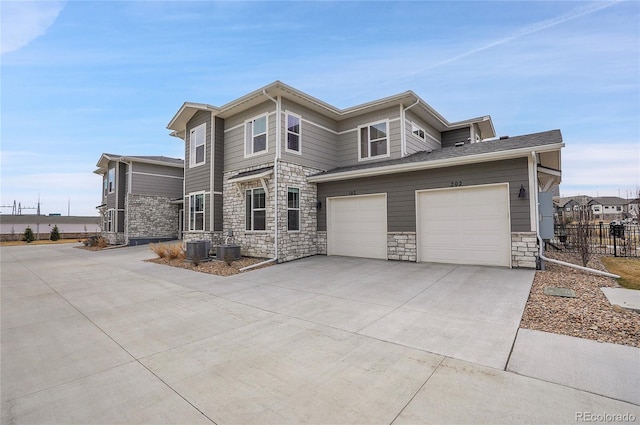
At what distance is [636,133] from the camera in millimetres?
12195

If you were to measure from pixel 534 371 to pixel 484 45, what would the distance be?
41.9 feet

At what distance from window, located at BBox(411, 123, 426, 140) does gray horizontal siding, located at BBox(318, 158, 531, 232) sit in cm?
357

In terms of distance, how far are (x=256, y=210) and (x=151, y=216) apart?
13.2 meters

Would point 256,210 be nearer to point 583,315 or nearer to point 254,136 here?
point 254,136

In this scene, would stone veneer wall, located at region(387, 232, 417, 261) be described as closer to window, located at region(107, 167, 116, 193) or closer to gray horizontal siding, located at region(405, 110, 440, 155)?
gray horizontal siding, located at region(405, 110, 440, 155)

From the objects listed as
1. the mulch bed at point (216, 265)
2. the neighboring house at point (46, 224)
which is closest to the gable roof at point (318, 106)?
the mulch bed at point (216, 265)

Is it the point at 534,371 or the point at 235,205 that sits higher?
the point at 235,205

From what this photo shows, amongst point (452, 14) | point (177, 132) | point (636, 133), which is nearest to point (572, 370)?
point (452, 14)

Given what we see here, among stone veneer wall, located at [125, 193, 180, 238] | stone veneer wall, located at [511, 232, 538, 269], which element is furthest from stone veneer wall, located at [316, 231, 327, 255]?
stone veneer wall, located at [125, 193, 180, 238]

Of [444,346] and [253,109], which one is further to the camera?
[253,109]

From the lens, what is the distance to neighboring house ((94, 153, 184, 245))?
64.8 feet

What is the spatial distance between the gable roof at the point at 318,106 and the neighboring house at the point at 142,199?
751cm

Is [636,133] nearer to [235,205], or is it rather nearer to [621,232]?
[621,232]

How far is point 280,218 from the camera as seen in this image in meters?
10.5
